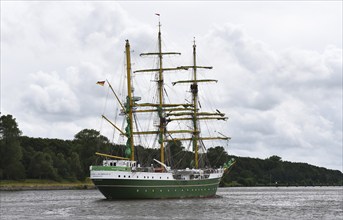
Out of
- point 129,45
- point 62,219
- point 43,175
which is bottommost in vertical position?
point 62,219

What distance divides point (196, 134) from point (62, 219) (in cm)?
6389

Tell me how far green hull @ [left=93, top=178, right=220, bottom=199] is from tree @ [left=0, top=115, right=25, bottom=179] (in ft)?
236

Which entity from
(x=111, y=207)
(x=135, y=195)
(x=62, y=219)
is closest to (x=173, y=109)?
(x=135, y=195)

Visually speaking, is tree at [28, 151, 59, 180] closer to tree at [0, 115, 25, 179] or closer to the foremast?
tree at [0, 115, 25, 179]

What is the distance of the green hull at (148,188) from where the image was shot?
110 metres

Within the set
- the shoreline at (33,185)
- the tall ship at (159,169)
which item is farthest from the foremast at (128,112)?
the shoreline at (33,185)

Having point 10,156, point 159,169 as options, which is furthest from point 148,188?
point 10,156

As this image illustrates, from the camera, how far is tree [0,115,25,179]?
7047 inches

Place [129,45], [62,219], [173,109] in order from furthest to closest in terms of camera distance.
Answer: [173,109] → [129,45] → [62,219]

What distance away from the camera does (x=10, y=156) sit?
180500 millimetres

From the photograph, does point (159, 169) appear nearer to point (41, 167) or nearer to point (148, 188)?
point (148, 188)

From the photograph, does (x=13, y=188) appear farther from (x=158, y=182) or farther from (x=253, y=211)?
(x=253, y=211)

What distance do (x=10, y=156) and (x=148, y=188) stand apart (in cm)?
7929

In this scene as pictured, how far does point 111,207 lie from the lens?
96562 mm
